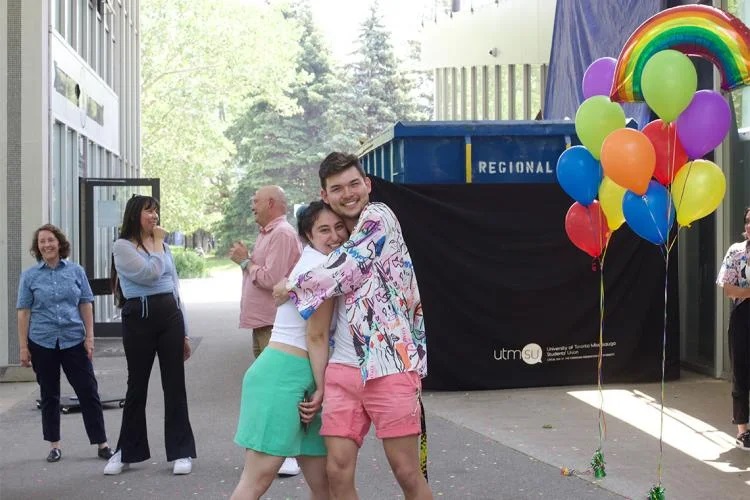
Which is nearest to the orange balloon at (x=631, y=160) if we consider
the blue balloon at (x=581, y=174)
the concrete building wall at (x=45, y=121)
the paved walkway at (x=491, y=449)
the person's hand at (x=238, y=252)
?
the blue balloon at (x=581, y=174)

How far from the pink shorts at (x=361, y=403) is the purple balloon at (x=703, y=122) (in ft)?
8.85

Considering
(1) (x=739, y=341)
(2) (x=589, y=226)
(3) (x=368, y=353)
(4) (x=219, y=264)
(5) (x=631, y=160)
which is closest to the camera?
(3) (x=368, y=353)

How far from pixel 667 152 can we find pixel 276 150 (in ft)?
193

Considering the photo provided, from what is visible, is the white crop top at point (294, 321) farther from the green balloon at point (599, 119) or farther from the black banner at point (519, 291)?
the black banner at point (519, 291)

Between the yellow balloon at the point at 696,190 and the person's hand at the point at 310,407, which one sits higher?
the yellow balloon at the point at 696,190

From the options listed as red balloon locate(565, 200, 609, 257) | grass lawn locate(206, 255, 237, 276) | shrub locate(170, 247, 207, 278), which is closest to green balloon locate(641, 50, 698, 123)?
red balloon locate(565, 200, 609, 257)

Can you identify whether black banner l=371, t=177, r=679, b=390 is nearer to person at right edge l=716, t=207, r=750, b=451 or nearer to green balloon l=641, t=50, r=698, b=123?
person at right edge l=716, t=207, r=750, b=451

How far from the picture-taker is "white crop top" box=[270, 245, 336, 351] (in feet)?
15.6

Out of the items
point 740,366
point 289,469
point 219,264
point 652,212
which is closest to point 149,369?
point 289,469

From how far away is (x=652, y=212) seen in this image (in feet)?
21.7

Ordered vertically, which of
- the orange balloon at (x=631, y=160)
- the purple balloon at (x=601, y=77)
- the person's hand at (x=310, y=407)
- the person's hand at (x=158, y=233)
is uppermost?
the purple balloon at (x=601, y=77)

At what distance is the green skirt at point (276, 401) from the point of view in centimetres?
474

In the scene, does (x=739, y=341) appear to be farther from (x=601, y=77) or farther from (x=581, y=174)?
(x=601, y=77)

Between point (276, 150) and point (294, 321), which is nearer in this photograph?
point (294, 321)
